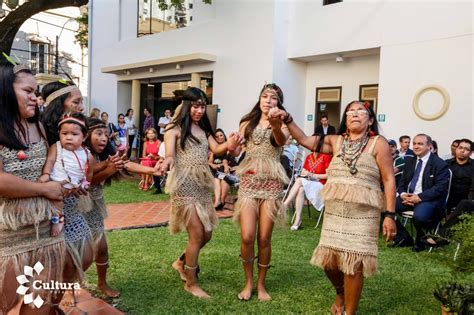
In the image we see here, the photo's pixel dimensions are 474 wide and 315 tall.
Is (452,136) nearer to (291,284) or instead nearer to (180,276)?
(291,284)

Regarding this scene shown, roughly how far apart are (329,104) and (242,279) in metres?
8.63

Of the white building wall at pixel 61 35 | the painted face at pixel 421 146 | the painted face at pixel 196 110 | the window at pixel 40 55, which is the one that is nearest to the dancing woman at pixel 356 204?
the painted face at pixel 196 110

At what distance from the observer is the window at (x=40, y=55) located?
28.0 m

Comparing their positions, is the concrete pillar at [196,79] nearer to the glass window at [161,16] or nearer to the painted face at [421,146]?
the glass window at [161,16]

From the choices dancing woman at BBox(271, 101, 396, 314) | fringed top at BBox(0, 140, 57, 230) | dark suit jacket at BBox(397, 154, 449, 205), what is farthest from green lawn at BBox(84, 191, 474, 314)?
fringed top at BBox(0, 140, 57, 230)

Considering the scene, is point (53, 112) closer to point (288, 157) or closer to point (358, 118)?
point (358, 118)

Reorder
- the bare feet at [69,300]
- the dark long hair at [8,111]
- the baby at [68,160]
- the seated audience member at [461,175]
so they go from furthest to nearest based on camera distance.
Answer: the seated audience member at [461,175], the bare feet at [69,300], the baby at [68,160], the dark long hair at [8,111]

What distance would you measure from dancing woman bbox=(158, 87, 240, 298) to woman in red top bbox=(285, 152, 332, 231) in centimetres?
318

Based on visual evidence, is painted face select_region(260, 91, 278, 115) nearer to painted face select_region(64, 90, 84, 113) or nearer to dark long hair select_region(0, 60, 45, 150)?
painted face select_region(64, 90, 84, 113)

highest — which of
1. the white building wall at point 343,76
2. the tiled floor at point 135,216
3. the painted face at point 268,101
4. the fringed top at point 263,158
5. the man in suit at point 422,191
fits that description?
the white building wall at point 343,76

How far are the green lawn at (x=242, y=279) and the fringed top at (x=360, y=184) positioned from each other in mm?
773

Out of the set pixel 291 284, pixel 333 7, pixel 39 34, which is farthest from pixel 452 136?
pixel 39 34

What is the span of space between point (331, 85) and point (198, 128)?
860 centimetres

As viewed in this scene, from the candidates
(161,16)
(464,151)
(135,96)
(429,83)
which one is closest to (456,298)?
(464,151)
